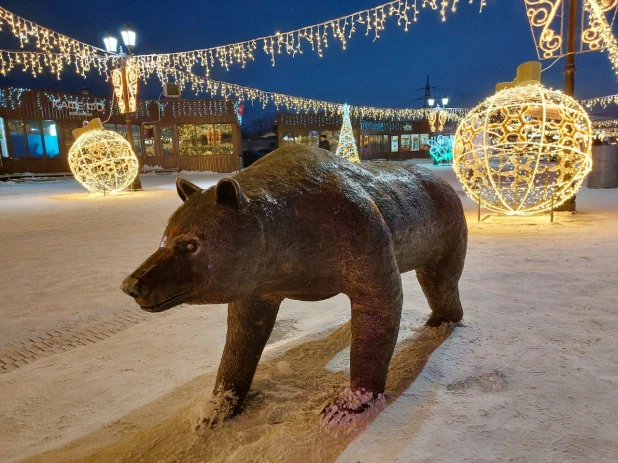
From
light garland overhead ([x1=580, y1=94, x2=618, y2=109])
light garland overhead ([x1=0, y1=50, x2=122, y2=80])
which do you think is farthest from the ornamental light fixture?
light garland overhead ([x1=580, y1=94, x2=618, y2=109])

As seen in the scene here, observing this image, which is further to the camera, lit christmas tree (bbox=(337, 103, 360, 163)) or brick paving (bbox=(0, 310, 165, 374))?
lit christmas tree (bbox=(337, 103, 360, 163))

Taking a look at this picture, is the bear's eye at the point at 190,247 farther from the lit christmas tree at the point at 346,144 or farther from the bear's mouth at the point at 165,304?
the lit christmas tree at the point at 346,144

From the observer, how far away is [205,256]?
172cm

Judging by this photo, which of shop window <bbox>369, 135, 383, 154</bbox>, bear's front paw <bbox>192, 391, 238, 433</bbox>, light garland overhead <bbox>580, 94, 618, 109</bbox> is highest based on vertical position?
light garland overhead <bbox>580, 94, 618, 109</bbox>

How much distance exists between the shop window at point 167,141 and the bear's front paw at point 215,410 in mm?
26284

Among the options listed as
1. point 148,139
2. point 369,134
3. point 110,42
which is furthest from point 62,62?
point 369,134

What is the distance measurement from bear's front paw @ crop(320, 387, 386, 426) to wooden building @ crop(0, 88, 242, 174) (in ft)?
84.4

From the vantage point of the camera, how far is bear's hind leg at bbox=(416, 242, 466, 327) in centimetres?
Result: 293

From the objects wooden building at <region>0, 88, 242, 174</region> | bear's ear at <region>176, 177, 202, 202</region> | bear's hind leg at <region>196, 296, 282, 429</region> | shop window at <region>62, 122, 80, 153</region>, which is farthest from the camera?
shop window at <region>62, 122, 80, 153</region>

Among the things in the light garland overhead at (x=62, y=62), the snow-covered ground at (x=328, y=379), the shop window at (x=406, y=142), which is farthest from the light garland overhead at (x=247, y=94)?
the snow-covered ground at (x=328, y=379)

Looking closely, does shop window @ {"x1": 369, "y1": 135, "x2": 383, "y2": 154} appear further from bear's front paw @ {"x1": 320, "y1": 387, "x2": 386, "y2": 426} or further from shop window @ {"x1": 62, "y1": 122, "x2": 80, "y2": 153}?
bear's front paw @ {"x1": 320, "y1": 387, "x2": 386, "y2": 426}

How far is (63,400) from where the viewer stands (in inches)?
99.7

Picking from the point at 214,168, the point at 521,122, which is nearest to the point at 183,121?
the point at 214,168

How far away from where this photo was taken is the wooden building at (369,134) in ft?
106
